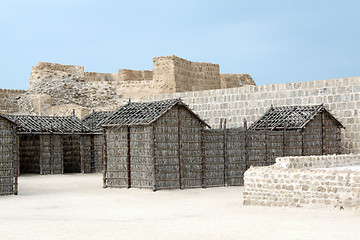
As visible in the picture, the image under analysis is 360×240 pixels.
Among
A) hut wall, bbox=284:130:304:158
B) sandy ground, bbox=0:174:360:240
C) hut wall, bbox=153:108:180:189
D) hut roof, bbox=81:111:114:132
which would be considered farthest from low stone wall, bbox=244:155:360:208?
hut roof, bbox=81:111:114:132

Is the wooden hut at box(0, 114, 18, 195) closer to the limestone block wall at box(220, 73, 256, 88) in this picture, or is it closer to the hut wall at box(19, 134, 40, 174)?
the hut wall at box(19, 134, 40, 174)

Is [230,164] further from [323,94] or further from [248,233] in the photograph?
[248,233]

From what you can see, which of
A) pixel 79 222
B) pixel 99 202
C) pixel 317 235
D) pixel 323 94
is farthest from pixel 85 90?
pixel 317 235

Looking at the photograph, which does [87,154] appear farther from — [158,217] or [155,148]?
[158,217]

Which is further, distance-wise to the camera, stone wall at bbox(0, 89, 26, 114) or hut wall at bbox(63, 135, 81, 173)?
stone wall at bbox(0, 89, 26, 114)

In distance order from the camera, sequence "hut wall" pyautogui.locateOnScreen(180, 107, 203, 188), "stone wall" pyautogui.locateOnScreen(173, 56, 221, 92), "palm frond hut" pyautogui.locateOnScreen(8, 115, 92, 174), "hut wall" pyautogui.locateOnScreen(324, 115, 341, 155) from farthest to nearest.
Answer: "stone wall" pyautogui.locateOnScreen(173, 56, 221, 92)
"palm frond hut" pyautogui.locateOnScreen(8, 115, 92, 174)
"hut wall" pyautogui.locateOnScreen(324, 115, 341, 155)
"hut wall" pyautogui.locateOnScreen(180, 107, 203, 188)

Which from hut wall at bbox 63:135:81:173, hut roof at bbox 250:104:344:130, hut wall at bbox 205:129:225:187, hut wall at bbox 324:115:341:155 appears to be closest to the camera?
hut wall at bbox 205:129:225:187

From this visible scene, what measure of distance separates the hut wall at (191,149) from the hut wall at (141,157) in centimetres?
105

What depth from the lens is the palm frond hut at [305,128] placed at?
58.5 feet

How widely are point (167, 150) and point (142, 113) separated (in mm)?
1419

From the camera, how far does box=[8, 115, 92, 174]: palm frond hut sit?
2180 cm

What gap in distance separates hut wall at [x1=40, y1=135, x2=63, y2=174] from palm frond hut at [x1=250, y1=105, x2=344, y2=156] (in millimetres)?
8190

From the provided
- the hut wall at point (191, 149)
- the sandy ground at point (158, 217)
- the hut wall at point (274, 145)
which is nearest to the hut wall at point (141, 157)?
the sandy ground at point (158, 217)

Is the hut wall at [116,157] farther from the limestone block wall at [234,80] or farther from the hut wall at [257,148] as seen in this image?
the limestone block wall at [234,80]
